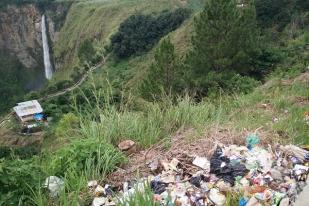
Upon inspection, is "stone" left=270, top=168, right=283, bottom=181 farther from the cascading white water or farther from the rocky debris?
the cascading white water

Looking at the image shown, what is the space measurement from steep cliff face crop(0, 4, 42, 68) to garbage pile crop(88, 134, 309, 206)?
72.8 meters

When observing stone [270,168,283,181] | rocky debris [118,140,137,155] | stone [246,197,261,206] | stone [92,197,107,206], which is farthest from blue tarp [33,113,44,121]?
stone [246,197,261,206]

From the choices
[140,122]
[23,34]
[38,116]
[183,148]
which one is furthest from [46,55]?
[183,148]

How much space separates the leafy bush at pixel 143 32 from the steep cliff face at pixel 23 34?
94.0 ft

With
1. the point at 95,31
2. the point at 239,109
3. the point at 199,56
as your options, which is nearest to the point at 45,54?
the point at 95,31

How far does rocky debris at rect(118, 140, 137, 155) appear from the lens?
14.6 ft

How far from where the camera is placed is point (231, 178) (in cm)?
370

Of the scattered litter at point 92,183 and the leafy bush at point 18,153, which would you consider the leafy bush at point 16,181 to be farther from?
the leafy bush at point 18,153

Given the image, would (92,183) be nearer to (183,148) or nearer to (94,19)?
(183,148)

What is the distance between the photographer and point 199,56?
20.5 metres

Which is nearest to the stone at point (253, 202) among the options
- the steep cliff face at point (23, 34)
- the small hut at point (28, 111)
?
the small hut at point (28, 111)

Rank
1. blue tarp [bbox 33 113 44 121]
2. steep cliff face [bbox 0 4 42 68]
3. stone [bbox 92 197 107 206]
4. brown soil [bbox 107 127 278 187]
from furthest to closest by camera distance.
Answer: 1. steep cliff face [bbox 0 4 42 68]
2. blue tarp [bbox 33 113 44 121]
3. brown soil [bbox 107 127 278 187]
4. stone [bbox 92 197 107 206]

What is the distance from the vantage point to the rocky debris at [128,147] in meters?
4.45

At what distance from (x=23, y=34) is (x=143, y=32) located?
3577 centimetres
